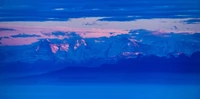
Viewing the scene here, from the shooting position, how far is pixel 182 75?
415cm

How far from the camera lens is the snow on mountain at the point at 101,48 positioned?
4.13 m

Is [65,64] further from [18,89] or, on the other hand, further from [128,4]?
[128,4]

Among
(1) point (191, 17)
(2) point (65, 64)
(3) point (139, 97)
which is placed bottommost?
(3) point (139, 97)

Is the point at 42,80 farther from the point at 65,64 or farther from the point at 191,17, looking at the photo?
the point at 191,17

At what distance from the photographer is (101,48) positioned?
419 cm

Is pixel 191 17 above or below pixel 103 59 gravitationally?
above

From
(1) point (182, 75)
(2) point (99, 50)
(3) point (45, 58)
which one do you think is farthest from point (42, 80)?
(1) point (182, 75)

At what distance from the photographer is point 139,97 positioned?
4.18 m

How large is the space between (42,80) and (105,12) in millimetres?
1016

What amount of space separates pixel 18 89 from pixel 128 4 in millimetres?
1524

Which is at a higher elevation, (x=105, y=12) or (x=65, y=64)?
(x=105, y=12)

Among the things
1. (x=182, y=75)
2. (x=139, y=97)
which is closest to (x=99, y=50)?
(x=139, y=97)

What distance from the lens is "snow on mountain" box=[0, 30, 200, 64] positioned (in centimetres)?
413

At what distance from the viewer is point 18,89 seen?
4.19 m
